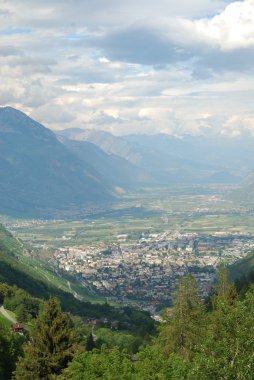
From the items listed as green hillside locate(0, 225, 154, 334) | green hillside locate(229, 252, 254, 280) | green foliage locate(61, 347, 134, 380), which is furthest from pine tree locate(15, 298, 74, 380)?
green hillside locate(229, 252, 254, 280)

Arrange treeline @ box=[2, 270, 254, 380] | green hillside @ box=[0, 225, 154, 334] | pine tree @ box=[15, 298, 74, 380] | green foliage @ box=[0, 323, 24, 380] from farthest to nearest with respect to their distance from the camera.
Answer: green hillside @ box=[0, 225, 154, 334] → green foliage @ box=[0, 323, 24, 380] → pine tree @ box=[15, 298, 74, 380] → treeline @ box=[2, 270, 254, 380]

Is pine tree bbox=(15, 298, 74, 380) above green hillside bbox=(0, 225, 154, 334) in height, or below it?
above

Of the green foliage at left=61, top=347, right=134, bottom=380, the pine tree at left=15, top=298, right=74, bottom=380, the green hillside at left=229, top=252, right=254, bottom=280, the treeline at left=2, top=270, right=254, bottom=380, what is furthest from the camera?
the green hillside at left=229, top=252, right=254, bottom=280

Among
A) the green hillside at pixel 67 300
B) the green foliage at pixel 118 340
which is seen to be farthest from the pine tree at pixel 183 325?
the green hillside at pixel 67 300

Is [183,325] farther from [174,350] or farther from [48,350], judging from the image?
[48,350]

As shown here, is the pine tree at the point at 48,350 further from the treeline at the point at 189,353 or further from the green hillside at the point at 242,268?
the green hillside at the point at 242,268

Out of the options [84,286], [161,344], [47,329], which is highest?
[47,329]

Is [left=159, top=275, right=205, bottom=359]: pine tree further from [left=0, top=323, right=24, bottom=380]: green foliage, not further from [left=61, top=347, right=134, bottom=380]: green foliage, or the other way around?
[left=0, top=323, right=24, bottom=380]: green foliage

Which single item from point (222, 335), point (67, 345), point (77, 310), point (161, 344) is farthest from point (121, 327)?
point (222, 335)

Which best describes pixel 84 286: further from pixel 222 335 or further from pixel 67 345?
pixel 222 335
